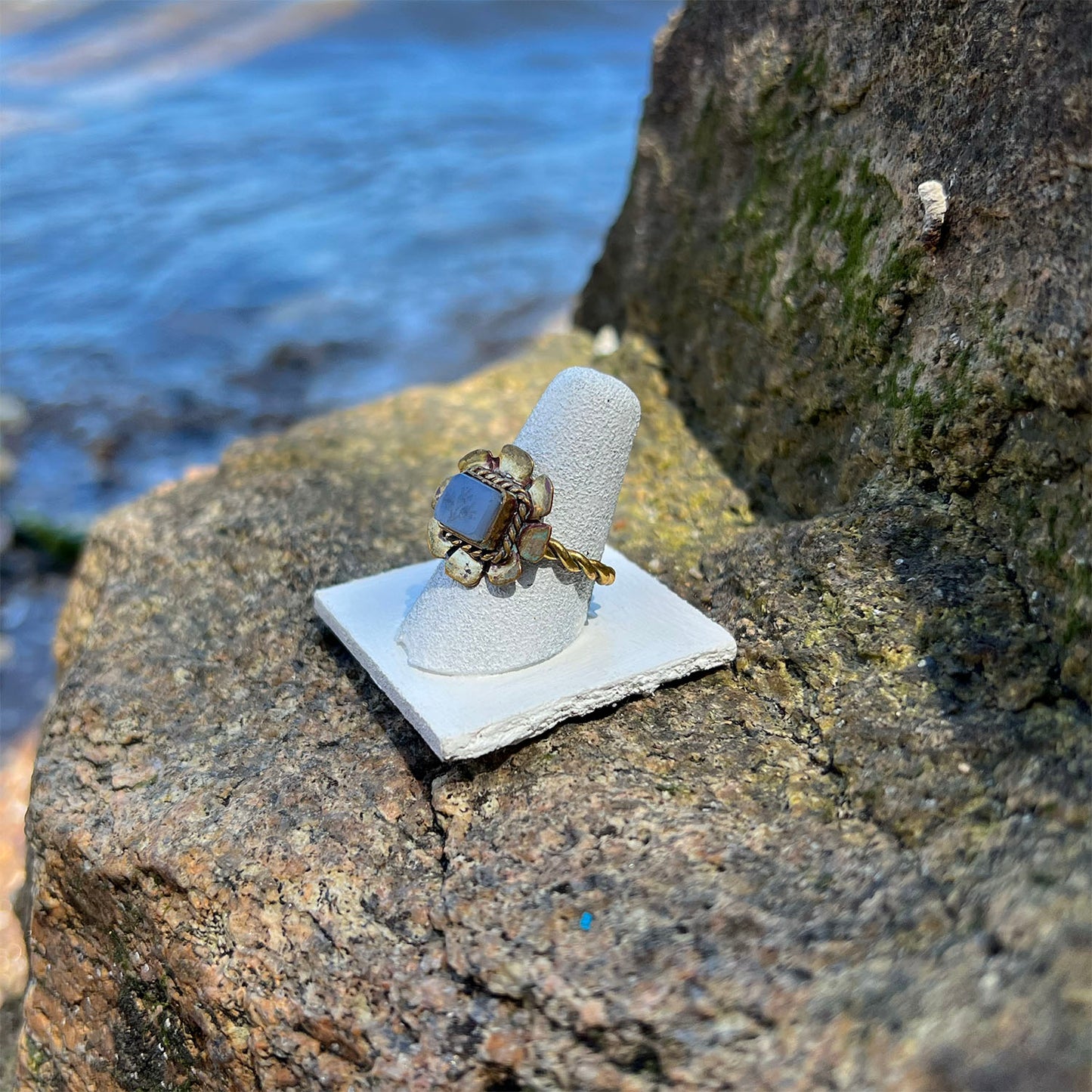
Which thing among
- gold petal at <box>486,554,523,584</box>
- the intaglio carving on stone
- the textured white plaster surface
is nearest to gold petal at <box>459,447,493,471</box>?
the intaglio carving on stone

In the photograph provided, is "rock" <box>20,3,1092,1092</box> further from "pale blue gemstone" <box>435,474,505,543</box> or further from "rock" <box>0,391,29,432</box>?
"rock" <box>0,391,29,432</box>

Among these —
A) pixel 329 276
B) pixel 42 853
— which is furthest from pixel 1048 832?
pixel 329 276

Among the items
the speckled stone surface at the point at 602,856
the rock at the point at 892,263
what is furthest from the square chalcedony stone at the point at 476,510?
the rock at the point at 892,263

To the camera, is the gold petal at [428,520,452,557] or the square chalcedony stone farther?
the gold petal at [428,520,452,557]

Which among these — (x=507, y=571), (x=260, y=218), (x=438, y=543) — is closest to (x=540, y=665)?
(x=507, y=571)

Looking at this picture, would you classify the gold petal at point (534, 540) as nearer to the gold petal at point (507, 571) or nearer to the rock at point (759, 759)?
the gold petal at point (507, 571)

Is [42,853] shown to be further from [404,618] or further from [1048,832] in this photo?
[1048,832]
